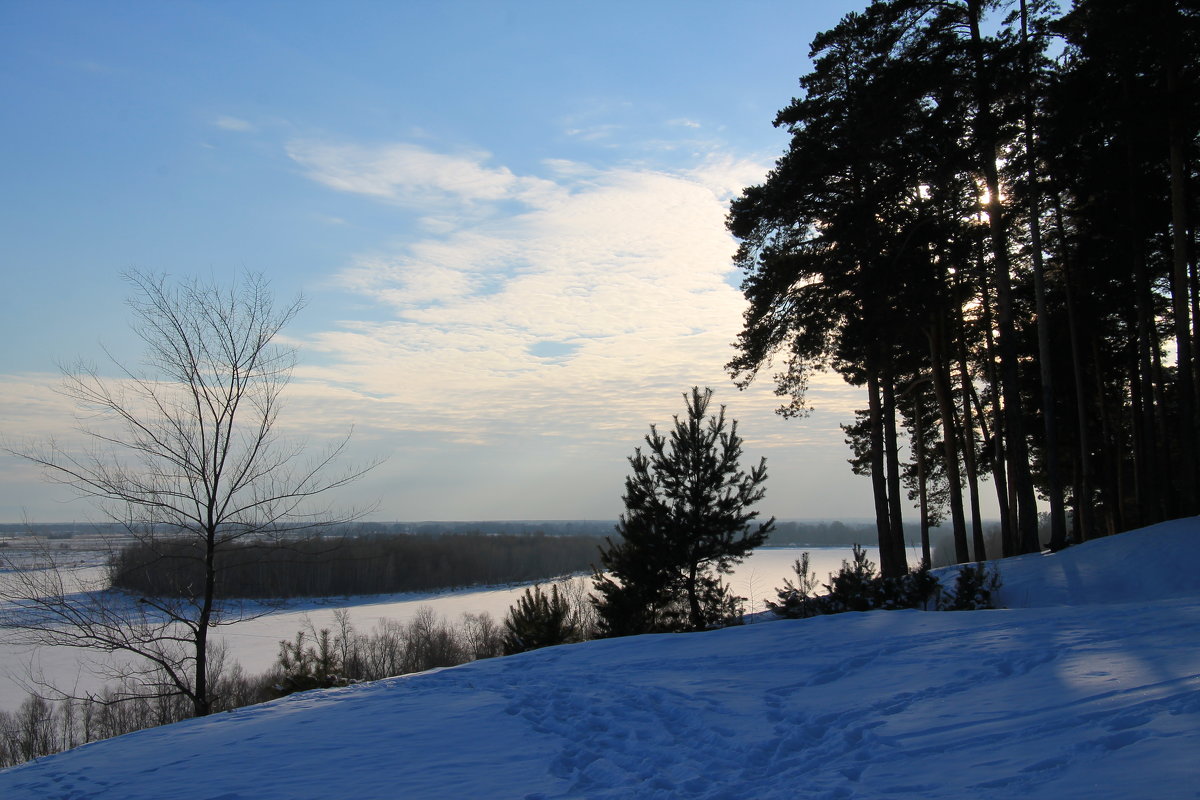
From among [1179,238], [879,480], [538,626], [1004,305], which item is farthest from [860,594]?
[1179,238]

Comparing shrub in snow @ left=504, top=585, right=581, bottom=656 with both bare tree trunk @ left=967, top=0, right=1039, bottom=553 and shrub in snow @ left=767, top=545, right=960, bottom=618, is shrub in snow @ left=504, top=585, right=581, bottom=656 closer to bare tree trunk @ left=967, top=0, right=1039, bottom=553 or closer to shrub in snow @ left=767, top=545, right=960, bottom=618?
shrub in snow @ left=767, top=545, right=960, bottom=618

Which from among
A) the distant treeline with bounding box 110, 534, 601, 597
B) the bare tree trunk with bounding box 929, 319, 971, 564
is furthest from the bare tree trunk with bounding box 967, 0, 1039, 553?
the distant treeline with bounding box 110, 534, 601, 597

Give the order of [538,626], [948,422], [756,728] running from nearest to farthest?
[756,728] < [538,626] < [948,422]

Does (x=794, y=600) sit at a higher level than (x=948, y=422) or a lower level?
lower

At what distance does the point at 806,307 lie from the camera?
649 inches

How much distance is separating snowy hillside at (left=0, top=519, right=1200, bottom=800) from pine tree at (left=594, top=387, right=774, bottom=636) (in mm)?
6549

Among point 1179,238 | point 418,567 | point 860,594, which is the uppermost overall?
point 1179,238

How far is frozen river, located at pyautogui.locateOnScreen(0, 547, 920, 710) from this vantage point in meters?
29.1

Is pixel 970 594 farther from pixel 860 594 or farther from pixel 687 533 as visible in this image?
pixel 687 533

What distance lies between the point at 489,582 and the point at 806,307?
6495cm

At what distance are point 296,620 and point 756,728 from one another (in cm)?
4985

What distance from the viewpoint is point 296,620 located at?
161ft

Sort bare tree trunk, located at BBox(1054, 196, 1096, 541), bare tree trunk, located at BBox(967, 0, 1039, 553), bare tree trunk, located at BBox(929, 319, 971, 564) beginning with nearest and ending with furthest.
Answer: bare tree trunk, located at BBox(967, 0, 1039, 553) < bare tree trunk, located at BBox(929, 319, 971, 564) < bare tree trunk, located at BBox(1054, 196, 1096, 541)

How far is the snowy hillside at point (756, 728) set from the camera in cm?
419
